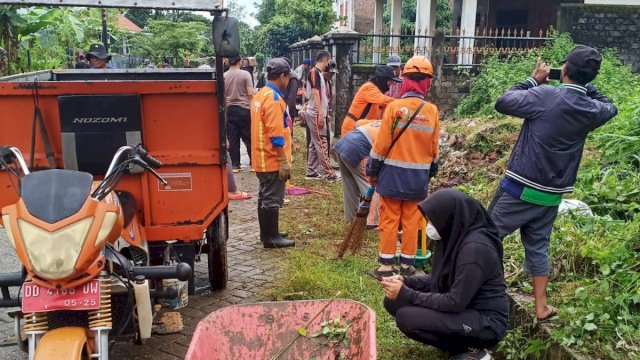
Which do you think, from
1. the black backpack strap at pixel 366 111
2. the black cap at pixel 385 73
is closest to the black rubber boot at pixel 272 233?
the black backpack strap at pixel 366 111

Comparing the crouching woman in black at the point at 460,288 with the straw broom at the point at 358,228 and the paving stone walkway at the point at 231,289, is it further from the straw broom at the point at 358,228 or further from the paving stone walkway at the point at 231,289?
the straw broom at the point at 358,228

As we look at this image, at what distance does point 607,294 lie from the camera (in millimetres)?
3873

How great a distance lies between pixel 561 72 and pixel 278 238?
3530 millimetres

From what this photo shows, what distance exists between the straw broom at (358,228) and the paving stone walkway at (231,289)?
0.73 meters

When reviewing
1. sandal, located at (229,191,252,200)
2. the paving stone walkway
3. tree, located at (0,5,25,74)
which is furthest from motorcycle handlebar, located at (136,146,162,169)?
tree, located at (0,5,25,74)

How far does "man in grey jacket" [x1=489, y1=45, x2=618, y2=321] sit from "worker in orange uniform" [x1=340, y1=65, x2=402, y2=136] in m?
3.09

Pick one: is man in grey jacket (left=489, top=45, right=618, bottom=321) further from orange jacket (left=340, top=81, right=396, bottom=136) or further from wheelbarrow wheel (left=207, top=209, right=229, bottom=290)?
orange jacket (left=340, top=81, right=396, bottom=136)

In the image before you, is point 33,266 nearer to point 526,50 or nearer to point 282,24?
point 526,50

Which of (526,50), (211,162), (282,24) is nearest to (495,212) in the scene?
(211,162)

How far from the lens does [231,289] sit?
540cm

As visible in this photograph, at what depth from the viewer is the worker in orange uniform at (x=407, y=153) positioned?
5.04m

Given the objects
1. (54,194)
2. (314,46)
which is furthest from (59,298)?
(314,46)

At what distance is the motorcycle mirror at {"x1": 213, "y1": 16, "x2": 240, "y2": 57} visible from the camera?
170 inches

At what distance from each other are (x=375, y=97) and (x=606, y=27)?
8.22 meters
